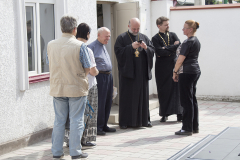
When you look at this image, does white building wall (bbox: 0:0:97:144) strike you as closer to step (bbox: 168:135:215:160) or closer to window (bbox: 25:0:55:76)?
window (bbox: 25:0:55:76)

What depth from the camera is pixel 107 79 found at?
6.18 meters

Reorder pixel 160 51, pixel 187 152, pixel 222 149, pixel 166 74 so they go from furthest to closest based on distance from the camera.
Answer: pixel 166 74 < pixel 160 51 < pixel 187 152 < pixel 222 149

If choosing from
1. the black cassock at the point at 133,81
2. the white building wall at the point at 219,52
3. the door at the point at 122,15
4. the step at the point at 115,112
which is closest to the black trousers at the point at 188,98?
the black cassock at the point at 133,81

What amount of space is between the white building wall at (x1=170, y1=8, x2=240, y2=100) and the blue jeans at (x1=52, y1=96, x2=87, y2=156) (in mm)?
5833

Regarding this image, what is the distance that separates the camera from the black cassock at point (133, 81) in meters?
6.70

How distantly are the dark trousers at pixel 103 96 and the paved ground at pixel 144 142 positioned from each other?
274mm

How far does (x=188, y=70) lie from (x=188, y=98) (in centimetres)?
44

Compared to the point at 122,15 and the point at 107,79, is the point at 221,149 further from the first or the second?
the point at 122,15

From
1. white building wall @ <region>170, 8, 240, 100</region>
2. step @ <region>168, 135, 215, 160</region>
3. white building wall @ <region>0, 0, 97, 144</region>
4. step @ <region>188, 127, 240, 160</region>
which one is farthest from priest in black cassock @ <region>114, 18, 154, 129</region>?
step @ <region>188, 127, 240, 160</region>

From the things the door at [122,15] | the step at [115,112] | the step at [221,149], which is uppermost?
the door at [122,15]

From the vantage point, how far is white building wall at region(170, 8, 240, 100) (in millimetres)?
9555

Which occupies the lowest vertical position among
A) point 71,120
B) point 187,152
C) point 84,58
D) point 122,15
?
point 71,120

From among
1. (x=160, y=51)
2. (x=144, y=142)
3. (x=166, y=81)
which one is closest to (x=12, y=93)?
(x=144, y=142)

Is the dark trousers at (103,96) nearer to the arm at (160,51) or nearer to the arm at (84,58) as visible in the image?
the arm at (160,51)
